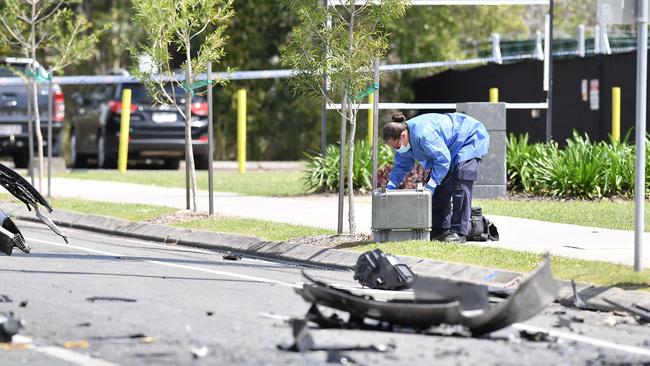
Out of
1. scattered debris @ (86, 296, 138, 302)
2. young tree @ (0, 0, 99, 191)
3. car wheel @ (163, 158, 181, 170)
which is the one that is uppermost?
young tree @ (0, 0, 99, 191)

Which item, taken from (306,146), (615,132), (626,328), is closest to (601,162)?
(615,132)

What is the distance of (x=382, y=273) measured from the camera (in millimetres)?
11742

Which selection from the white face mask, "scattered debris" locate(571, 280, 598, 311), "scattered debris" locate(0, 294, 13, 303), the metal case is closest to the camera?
"scattered debris" locate(0, 294, 13, 303)

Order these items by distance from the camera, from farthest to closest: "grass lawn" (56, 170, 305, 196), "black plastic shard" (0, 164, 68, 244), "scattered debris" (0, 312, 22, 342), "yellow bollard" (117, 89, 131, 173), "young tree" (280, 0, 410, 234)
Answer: "yellow bollard" (117, 89, 131, 173), "grass lawn" (56, 170, 305, 196), "young tree" (280, 0, 410, 234), "black plastic shard" (0, 164, 68, 244), "scattered debris" (0, 312, 22, 342)

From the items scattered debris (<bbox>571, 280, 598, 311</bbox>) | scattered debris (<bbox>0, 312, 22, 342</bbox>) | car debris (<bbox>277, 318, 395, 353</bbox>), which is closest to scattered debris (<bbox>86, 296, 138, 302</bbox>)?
scattered debris (<bbox>0, 312, 22, 342</bbox>)

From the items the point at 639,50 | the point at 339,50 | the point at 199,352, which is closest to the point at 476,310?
the point at 199,352

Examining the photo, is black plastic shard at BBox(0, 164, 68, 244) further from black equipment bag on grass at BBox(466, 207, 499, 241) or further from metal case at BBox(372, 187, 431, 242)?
black equipment bag on grass at BBox(466, 207, 499, 241)

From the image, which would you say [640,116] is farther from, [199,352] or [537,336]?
[199,352]

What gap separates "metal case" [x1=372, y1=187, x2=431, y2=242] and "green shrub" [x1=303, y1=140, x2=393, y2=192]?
283 inches

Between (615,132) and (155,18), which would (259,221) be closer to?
(155,18)

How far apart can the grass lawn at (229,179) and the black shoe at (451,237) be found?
24.4 ft

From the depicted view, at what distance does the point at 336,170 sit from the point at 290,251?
716 cm

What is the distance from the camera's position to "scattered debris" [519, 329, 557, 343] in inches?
357

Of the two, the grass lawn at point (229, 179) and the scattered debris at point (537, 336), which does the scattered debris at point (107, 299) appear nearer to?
the scattered debris at point (537, 336)
